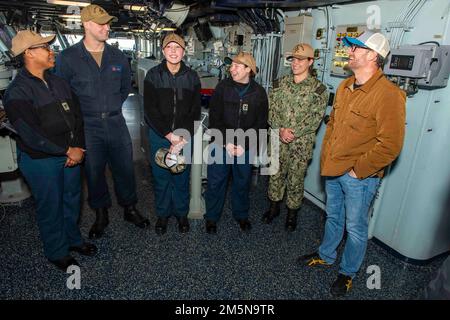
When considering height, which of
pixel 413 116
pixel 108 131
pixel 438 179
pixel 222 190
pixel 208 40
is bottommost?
pixel 222 190

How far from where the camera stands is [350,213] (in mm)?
2002

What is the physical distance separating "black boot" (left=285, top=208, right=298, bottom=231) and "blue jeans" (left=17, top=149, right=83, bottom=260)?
5.98 feet

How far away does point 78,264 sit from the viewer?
2.27m

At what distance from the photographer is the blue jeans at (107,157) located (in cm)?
238

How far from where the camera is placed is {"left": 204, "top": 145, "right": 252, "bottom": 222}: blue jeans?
8.55ft

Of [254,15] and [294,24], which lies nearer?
[294,24]

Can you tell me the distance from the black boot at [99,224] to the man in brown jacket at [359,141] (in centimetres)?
190

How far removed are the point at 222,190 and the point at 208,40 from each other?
4121mm

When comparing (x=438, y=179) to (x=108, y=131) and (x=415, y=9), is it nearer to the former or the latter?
(x=415, y=9)

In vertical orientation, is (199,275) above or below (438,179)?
below

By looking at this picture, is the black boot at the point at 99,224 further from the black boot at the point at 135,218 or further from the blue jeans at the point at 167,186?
the blue jeans at the point at 167,186

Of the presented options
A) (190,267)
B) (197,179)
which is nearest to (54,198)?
(190,267)
